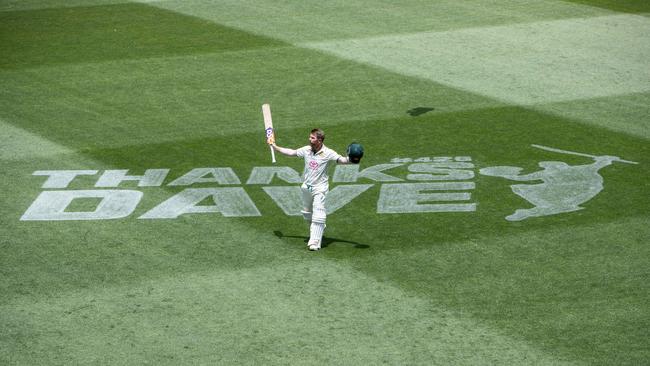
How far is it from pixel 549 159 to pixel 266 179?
5625 millimetres

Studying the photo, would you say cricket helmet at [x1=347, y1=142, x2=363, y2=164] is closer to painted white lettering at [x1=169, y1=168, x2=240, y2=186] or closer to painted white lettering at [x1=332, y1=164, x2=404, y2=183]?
painted white lettering at [x1=332, y1=164, x2=404, y2=183]

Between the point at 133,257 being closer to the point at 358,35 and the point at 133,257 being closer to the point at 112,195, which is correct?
the point at 112,195

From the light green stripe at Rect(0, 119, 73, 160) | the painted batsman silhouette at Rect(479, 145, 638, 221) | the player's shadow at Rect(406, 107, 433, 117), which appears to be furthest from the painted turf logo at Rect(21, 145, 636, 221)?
the player's shadow at Rect(406, 107, 433, 117)

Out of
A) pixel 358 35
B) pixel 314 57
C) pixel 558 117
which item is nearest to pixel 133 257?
pixel 558 117

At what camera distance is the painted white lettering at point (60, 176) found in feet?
68.6

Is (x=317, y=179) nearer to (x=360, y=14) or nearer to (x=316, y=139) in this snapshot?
(x=316, y=139)

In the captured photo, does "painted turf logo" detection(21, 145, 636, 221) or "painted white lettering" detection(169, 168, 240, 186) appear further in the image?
"painted white lettering" detection(169, 168, 240, 186)

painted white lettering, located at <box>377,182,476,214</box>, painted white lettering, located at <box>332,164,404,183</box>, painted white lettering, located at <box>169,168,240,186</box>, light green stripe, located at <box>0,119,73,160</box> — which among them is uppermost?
painted white lettering, located at <box>377,182,476,214</box>

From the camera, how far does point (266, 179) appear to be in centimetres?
2109

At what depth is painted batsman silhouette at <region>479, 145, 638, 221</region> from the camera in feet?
63.1

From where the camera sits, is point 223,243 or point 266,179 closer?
point 223,243

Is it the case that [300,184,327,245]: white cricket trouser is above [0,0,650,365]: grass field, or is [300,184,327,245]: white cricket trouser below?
above

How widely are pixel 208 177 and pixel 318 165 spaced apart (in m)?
4.32

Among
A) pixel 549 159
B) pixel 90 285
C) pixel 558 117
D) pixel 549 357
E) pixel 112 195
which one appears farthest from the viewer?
pixel 558 117
